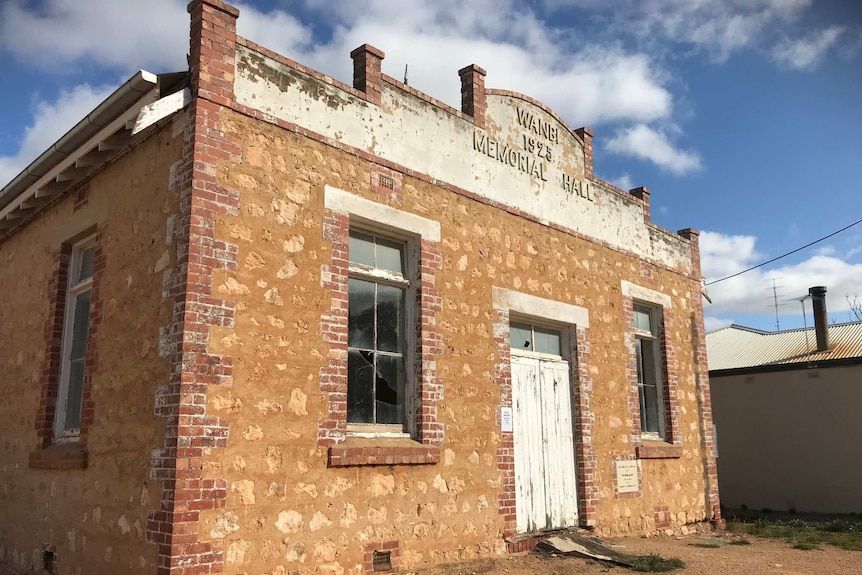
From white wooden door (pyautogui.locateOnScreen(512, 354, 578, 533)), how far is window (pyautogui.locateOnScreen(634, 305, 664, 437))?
2431 mm

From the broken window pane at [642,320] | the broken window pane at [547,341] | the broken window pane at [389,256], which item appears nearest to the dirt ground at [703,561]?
the broken window pane at [547,341]

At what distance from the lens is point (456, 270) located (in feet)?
26.1

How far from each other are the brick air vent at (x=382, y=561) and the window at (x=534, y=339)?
310cm

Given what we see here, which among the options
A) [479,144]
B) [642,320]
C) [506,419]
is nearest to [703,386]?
[642,320]

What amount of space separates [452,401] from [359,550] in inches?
73.6

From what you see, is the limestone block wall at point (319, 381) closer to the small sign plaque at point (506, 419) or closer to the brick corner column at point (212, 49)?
the small sign plaque at point (506, 419)

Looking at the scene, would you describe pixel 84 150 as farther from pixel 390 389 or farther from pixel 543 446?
pixel 543 446

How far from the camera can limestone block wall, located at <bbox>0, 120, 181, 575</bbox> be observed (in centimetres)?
595

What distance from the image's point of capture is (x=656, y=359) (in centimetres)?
1162

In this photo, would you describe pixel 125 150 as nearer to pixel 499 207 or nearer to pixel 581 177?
pixel 499 207

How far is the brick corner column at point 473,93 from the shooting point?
874cm

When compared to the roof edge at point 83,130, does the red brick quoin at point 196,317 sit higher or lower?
lower

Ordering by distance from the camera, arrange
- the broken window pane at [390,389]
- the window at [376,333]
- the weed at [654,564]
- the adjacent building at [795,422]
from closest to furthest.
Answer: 1. the window at [376,333]
2. the broken window pane at [390,389]
3. the weed at [654,564]
4. the adjacent building at [795,422]

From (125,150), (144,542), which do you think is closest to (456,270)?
(125,150)
